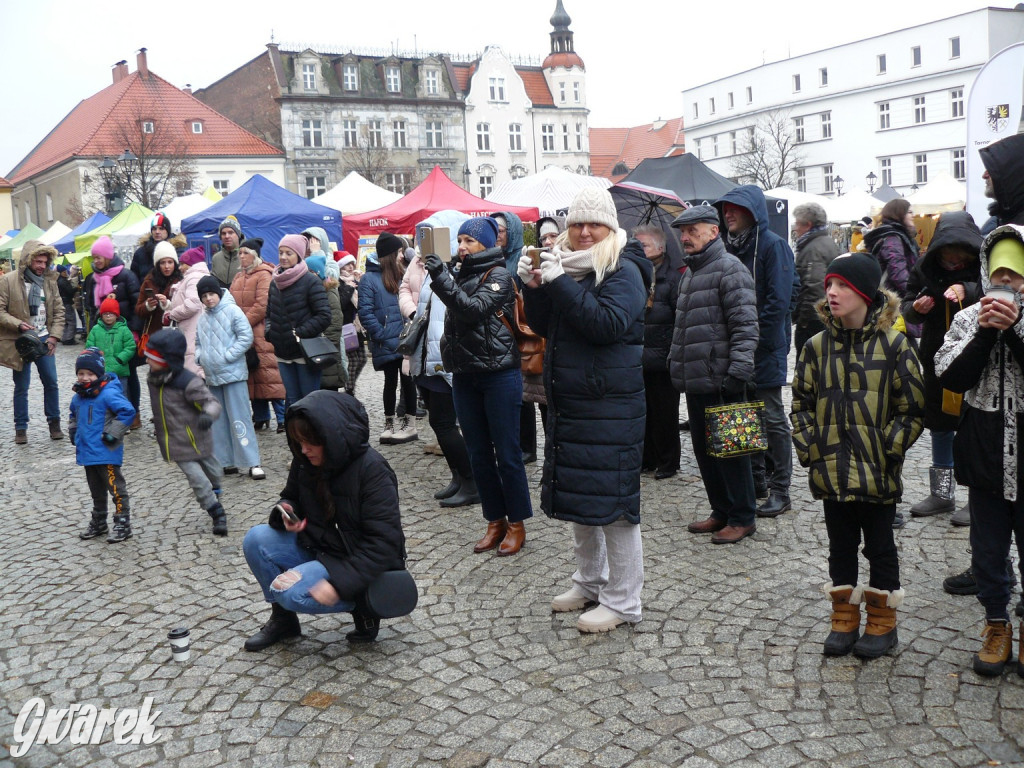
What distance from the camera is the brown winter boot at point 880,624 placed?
12.9ft

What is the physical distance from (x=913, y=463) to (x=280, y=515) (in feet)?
16.6

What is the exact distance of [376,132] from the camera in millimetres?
59281

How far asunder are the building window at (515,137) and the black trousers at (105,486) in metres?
61.3

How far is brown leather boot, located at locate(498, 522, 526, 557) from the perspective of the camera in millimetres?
5574

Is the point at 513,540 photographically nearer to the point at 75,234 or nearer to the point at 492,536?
the point at 492,536

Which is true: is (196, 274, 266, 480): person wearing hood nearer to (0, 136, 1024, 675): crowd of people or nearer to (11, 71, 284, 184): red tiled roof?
(0, 136, 1024, 675): crowd of people

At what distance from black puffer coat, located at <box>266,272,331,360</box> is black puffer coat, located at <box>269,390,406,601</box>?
3992 mm

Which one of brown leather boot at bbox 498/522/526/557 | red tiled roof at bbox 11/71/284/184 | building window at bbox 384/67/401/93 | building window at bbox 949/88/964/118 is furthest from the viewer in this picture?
building window at bbox 384/67/401/93

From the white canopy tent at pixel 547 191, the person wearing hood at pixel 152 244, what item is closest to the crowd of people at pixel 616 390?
the person wearing hood at pixel 152 244

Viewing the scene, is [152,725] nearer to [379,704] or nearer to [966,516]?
[379,704]

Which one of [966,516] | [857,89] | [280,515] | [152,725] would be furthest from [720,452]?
[857,89]

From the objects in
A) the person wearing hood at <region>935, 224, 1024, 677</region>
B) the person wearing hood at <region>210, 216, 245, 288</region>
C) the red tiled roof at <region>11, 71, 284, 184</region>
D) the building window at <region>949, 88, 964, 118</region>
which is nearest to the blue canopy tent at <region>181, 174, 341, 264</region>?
the person wearing hood at <region>210, 216, 245, 288</region>

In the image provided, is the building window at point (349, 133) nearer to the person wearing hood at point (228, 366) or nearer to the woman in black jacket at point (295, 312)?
the woman in black jacket at point (295, 312)

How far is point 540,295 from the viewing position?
14.3 feet
